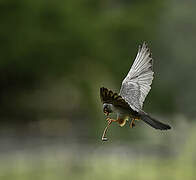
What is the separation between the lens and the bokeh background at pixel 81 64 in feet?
80.6

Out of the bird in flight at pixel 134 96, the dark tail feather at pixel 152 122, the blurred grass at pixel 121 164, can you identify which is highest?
the bird in flight at pixel 134 96

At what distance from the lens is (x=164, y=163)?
1571 cm

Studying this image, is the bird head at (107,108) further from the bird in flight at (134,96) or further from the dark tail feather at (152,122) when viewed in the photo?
the dark tail feather at (152,122)

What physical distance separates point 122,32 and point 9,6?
4.88 meters

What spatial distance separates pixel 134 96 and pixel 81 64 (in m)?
27.8

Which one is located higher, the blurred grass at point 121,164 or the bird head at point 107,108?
the bird head at point 107,108

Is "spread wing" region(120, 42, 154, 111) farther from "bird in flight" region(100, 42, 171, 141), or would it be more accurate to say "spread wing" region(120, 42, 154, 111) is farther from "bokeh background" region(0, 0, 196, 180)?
"bokeh background" region(0, 0, 196, 180)

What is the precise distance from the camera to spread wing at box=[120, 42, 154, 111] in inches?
89.0

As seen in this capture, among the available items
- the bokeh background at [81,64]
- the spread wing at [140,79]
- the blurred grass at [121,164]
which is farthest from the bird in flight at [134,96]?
the bokeh background at [81,64]

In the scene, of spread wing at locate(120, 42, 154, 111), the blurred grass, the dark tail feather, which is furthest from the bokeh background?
the dark tail feather

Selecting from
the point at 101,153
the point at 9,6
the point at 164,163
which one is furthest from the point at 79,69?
the point at 164,163

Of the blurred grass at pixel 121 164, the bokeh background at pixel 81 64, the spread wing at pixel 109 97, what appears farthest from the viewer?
the bokeh background at pixel 81 64

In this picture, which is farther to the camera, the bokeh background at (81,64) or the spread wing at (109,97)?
the bokeh background at (81,64)

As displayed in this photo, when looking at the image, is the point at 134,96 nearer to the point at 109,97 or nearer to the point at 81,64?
the point at 109,97
